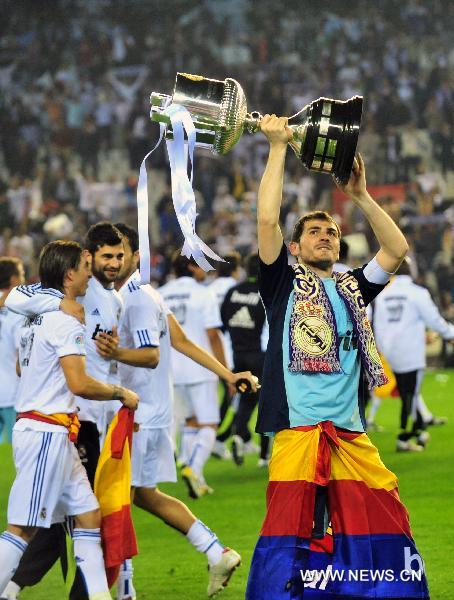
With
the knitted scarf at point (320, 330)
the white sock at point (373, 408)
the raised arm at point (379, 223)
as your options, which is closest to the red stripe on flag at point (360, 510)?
the knitted scarf at point (320, 330)

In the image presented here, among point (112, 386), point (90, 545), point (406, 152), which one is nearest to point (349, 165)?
point (112, 386)

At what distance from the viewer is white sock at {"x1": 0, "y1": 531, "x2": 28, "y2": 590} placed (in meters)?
5.83

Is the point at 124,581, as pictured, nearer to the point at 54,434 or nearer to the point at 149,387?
the point at 54,434

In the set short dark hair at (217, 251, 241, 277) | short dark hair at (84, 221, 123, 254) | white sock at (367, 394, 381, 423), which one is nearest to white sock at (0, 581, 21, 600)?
short dark hair at (84, 221, 123, 254)

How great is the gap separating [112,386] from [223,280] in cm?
1013

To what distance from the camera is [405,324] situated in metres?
13.2

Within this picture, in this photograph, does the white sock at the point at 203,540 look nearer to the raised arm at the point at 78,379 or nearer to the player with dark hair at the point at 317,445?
the raised arm at the point at 78,379

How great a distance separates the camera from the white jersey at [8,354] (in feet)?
34.0

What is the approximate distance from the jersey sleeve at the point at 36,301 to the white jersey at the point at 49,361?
0.04 m

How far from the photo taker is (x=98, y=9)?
31469 mm

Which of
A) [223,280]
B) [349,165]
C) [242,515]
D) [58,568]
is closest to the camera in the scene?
[349,165]

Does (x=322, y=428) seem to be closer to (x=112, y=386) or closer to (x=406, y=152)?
(x=112, y=386)

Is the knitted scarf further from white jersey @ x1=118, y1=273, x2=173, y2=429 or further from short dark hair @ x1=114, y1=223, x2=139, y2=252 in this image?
short dark hair @ x1=114, y1=223, x2=139, y2=252

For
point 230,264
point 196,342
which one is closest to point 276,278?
point 196,342
